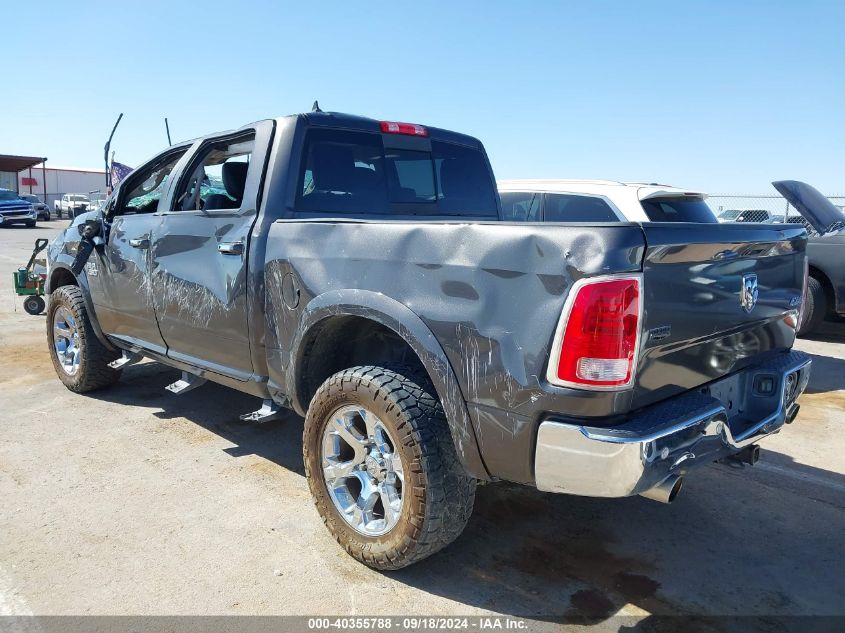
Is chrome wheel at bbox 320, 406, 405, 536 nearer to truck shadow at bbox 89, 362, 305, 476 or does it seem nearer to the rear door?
truck shadow at bbox 89, 362, 305, 476

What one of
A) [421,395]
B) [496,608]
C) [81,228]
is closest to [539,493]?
[496,608]

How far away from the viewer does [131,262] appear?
4.34 m

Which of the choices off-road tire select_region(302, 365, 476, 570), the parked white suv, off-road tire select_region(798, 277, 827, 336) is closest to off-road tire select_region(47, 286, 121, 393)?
off-road tire select_region(302, 365, 476, 570)

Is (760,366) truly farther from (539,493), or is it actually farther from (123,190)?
(123,190)

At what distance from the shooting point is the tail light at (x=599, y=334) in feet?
6.85

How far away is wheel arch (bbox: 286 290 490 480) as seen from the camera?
2455mm

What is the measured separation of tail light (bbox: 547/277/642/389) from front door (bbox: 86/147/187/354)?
2.95m

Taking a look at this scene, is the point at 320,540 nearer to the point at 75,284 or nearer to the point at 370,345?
the point at 370,345

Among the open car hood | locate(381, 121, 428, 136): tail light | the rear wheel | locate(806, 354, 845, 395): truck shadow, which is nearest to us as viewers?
locate(381, 121, 428, 136): tail light

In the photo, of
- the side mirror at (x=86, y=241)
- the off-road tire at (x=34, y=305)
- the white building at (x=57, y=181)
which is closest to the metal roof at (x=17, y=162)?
the white building at (x=57, y=181)

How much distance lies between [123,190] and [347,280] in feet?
9.06

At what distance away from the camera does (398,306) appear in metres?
2.59

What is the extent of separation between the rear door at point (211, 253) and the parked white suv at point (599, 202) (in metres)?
3.42

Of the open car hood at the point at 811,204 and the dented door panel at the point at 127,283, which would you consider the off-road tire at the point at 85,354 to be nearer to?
the dented door panel at the point at 127,283
